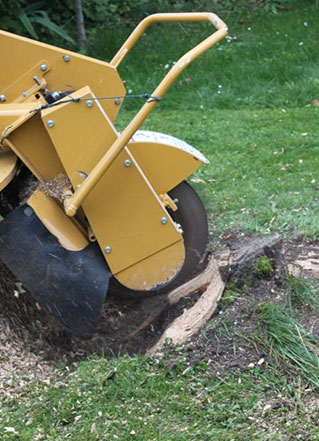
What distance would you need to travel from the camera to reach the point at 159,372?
3.48 metres

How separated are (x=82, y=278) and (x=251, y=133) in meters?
3.42

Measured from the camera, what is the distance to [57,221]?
11.8 feet

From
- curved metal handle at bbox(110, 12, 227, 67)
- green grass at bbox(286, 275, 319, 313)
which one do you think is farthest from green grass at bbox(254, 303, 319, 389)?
curved metal handle at bbox(110, 12, 227, 67)

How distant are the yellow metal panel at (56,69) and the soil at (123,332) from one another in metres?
0.96

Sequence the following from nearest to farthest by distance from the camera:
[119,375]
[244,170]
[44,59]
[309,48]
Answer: [119,375] → [44,59] → [244,170] → [309,48]

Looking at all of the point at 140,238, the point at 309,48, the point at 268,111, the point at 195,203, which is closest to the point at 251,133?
the point at 268,111

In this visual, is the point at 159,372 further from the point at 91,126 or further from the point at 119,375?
the point at 91,126

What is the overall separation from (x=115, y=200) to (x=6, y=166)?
0.50m

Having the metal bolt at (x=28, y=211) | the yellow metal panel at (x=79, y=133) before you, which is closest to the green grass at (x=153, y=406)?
the metal bolt at (x=28, y=211)

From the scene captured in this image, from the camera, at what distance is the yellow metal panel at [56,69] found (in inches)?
146

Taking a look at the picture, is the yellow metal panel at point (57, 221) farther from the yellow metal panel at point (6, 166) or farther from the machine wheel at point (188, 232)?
the machine wheel at point (188, 232)

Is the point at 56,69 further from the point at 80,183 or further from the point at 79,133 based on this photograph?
the point at 80,183

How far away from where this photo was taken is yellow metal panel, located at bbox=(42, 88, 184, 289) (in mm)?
3477

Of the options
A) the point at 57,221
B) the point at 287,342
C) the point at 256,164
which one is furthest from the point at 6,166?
the point at 256,164
